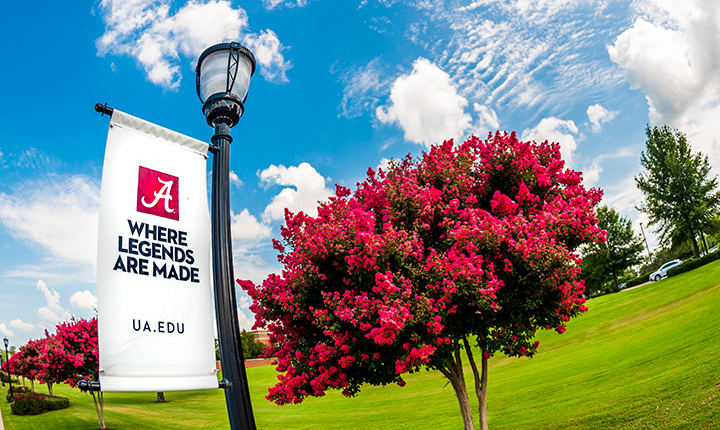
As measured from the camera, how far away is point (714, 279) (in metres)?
27.2

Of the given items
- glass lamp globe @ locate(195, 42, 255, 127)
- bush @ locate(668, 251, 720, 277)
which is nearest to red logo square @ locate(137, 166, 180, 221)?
glass lamp globe @ locate(195, 42, 255, 127)

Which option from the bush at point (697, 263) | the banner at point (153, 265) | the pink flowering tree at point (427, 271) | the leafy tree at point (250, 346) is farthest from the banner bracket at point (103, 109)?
the leafy tree at point (250, 346)

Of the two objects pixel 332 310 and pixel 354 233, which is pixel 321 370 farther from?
pixel 354 233

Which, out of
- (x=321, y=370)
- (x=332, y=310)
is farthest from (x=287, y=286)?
(x=321, y=370)

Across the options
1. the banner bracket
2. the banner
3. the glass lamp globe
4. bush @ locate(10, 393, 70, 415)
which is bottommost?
bush @ locate(10, 393, 70, 415)

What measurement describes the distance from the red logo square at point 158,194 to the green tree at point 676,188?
159ft

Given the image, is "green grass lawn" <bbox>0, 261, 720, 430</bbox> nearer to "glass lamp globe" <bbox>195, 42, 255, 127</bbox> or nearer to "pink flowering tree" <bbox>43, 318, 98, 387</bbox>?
"pink flowering tree" <bbox>43, 318, 98, 387</bbox>

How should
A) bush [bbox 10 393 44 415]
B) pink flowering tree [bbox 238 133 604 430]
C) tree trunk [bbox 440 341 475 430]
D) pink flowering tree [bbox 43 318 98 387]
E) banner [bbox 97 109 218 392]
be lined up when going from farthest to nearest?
1. bush [bbox 10 393 44 415]
2. pink flowering tree [bbox 43 318 98 387]
3. tree trunk [bbox 440 341 475 430]
4. pink flowering tree [bbox 238 133 604 430]
5. banner [bbox 97 109 218 392]

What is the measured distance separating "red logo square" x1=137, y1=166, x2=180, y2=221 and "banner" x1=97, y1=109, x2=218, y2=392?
0.01 metres

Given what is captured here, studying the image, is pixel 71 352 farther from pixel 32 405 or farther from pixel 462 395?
pixel 462 395

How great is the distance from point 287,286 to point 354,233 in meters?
1.94

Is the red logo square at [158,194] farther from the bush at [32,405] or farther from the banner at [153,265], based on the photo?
the bush at [32,405]

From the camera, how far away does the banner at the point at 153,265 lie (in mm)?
3996

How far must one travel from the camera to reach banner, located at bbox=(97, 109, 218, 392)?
3996 mm
